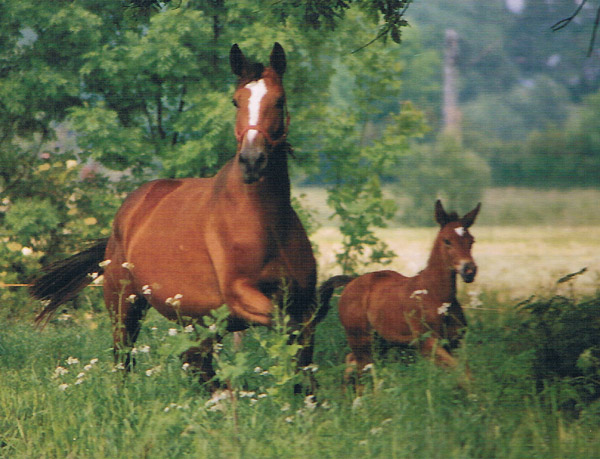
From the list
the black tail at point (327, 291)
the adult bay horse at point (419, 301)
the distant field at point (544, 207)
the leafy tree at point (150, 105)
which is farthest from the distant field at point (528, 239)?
the adult bay horse at point (419, 301)

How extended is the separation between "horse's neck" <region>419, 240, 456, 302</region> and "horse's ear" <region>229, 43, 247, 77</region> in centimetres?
214

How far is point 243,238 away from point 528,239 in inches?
670

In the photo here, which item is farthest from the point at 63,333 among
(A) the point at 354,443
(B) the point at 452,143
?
(B) the point at 452,143

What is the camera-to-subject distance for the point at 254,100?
556cm

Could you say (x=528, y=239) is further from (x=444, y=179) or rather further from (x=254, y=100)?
(x=254, y=100)

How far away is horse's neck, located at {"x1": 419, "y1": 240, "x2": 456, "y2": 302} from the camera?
639cm

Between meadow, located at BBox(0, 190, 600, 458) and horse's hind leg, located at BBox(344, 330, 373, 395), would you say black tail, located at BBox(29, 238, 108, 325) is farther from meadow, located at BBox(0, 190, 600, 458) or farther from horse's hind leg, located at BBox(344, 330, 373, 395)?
horse's hind leg, located at BBox(344, 330, 373, 395)

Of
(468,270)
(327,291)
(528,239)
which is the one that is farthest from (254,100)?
(528,239)

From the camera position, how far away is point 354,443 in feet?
14.8

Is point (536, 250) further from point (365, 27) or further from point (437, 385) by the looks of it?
point (437, 385)

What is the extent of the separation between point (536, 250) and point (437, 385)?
15609 mm

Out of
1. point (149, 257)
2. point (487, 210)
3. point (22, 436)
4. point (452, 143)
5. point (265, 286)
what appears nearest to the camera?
point (22, 436)

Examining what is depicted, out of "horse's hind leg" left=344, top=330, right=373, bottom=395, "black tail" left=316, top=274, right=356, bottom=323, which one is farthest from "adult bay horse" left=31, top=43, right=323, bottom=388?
"horse's hind leg" left=344, top=330, right=373, bottom=395

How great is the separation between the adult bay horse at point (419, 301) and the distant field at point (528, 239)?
5266 millimetres
